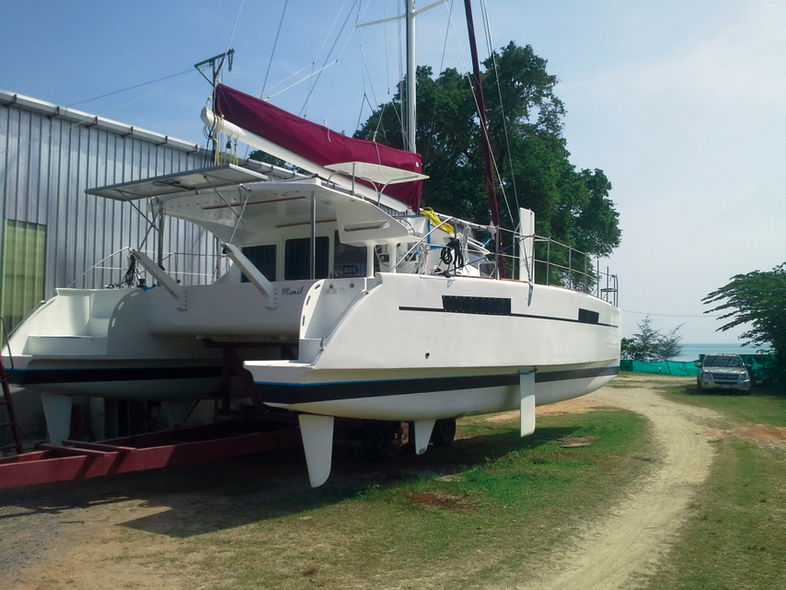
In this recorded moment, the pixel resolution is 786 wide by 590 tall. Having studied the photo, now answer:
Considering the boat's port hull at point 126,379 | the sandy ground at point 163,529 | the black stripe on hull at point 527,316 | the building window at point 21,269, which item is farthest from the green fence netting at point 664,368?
the building window at point 21,269

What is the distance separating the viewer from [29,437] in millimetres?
8883

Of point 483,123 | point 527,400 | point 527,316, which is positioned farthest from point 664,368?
point 527,316

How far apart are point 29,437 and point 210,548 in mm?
5047

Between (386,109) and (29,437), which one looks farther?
(386,109)

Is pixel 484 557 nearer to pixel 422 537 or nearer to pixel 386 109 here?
pixel 422 537

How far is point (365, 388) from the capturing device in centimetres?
638

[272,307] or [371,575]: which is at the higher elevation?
[272,307]

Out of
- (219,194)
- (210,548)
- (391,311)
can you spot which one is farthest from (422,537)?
(219,194)

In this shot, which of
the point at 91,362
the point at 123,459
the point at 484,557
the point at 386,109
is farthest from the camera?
the point at 386,109

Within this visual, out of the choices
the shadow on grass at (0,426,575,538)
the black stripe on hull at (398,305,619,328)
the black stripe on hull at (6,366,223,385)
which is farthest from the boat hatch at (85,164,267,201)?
the shadow on grass at (0,426,575,538)

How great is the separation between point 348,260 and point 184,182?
6.99 feet

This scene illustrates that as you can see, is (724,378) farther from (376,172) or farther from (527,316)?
(376,172)

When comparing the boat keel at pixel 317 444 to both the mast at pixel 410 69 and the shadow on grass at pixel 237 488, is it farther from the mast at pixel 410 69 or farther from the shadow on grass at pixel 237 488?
the mast at pixel 410 69

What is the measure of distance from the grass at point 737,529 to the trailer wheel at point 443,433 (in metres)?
3.42
